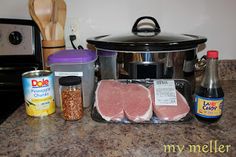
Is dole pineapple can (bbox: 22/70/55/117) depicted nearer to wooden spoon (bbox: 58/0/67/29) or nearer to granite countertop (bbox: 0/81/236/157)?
granite countertop (bbox: 0/81/236/157)

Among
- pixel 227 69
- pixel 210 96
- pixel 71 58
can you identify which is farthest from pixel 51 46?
pixel 227 69

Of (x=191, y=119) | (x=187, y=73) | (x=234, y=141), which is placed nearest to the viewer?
(x=234, y=141)

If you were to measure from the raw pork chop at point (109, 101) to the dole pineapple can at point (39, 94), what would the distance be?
0.51 ft

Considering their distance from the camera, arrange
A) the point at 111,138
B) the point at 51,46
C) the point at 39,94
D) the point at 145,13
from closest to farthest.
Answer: the point at 111,138
the point at 39,94
the point at 51,46
the point at 145,13

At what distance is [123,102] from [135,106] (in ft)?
0.13

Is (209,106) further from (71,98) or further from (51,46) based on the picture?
(51,46)

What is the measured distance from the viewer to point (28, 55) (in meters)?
0.95

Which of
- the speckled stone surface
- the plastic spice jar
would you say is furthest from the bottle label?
the speckled stone surface

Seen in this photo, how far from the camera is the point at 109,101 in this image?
696 millimetres

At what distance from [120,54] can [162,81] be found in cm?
17

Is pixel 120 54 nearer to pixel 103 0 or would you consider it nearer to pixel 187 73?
pixel 187 73

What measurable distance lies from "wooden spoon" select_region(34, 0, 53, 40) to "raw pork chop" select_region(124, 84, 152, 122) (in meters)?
0.44

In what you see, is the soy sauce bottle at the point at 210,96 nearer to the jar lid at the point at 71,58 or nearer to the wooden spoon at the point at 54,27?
the jar lid at the point at 71,58

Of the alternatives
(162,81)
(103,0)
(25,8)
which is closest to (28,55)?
(25,8)
